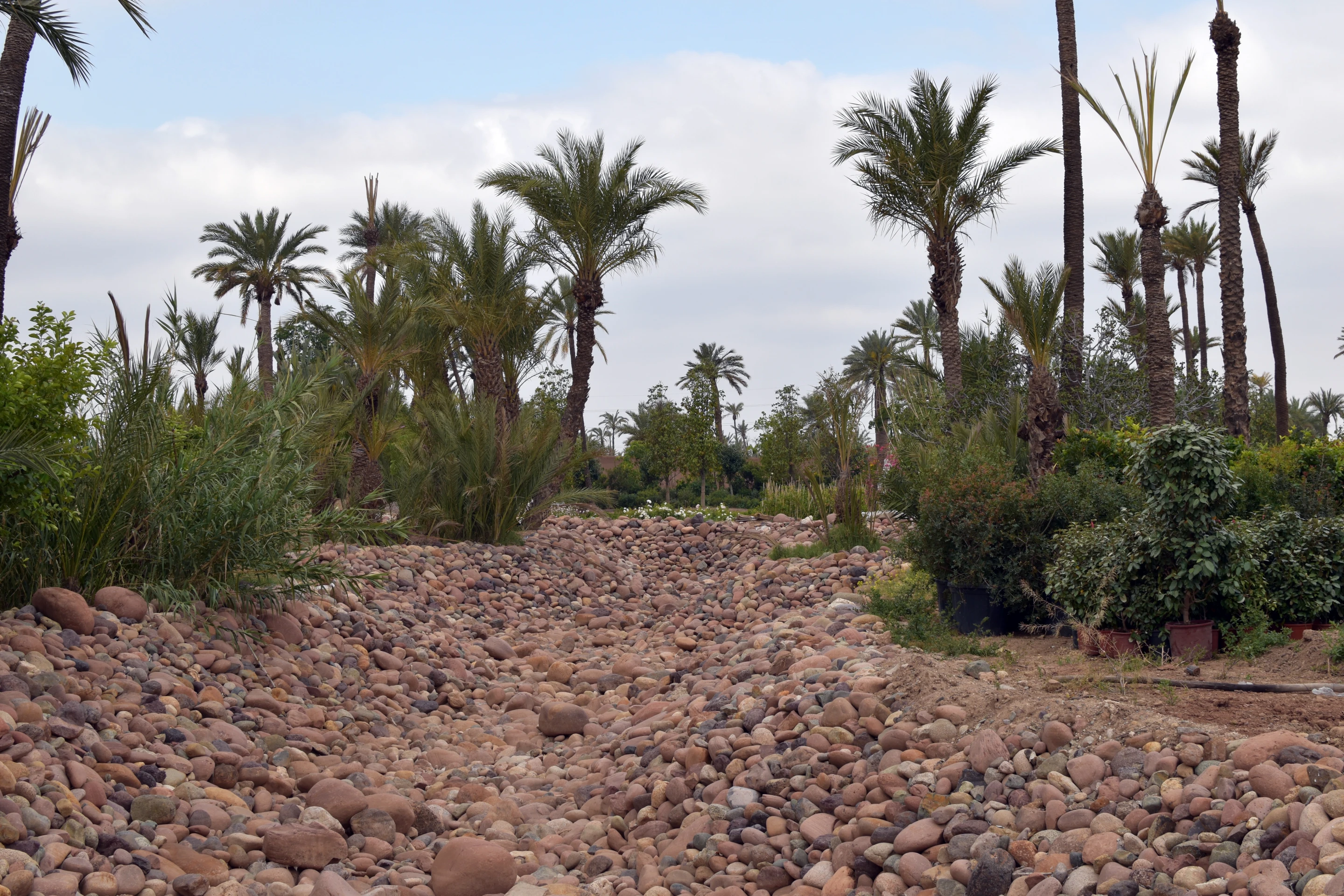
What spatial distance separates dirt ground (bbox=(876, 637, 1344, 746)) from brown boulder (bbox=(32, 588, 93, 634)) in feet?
14.7

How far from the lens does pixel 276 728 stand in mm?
5840

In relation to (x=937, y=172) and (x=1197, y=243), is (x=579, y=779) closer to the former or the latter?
(x=937, y=172)

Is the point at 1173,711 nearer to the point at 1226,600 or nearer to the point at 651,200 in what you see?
the point at 1226,600

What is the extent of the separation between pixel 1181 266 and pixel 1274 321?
44.9 ft

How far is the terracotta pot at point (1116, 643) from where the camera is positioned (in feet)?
20.8

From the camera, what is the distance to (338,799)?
510cm

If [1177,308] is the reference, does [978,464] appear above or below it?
below

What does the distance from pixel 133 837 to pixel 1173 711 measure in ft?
14.7

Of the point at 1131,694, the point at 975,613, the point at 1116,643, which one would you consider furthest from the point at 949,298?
the point at 1131,694

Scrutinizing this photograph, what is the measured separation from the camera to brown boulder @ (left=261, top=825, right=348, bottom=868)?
15.0ft

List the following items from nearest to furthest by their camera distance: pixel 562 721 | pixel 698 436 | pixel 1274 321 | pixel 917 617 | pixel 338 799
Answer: pixel 338 799 < pixel 562 721 < pixel 917 617 < pixel 1274 321 < pixel 698 436

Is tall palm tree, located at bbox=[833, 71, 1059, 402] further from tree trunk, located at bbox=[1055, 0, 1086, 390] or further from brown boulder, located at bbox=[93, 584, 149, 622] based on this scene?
brown boulder, located at bbox=[93, 584, 149, 622]

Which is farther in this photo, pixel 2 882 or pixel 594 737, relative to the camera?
pixel 594 737

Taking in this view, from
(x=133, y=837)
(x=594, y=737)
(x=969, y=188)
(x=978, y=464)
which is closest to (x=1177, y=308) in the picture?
(x=969, y=188)
